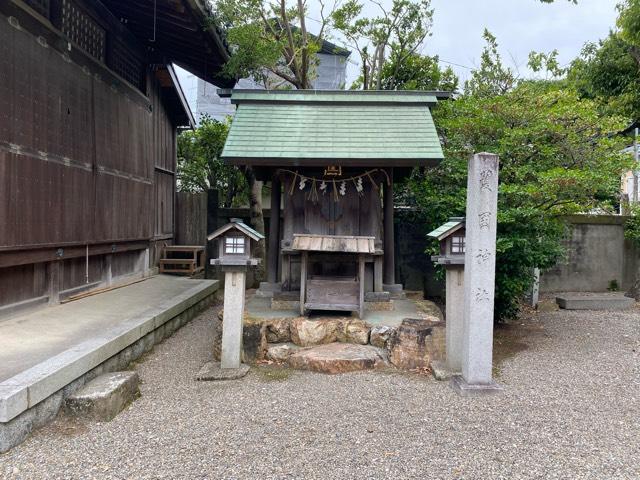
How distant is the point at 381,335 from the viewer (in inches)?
236

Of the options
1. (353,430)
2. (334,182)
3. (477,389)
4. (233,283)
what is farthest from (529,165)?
(353,430)

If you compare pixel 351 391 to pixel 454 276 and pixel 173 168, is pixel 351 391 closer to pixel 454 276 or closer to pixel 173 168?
pixel 454 276

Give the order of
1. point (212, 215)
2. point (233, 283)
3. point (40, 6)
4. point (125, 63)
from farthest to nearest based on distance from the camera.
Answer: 1. point (212, 215)
2. point (125, 63)
3. point (40, 6)
4. point (233, 283)

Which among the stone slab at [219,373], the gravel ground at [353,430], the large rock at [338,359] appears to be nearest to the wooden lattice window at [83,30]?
the gravel ground at [353,430]

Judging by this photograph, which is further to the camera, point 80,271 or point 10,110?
point 80,271

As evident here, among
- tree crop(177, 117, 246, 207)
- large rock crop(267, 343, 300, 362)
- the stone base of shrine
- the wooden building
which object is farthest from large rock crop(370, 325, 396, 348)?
tree crop(177, 117, 246, 207)

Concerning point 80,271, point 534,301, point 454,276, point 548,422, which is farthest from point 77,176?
point 534,301

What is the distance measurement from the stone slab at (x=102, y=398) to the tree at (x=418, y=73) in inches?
415

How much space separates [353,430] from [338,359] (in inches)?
63.9

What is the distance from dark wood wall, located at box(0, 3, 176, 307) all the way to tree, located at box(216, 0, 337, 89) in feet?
8.02

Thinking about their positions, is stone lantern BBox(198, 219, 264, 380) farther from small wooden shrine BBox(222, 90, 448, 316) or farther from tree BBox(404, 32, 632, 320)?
tree BBox(404, 32, 632, 320)

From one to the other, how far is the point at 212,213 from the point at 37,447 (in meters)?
8.44

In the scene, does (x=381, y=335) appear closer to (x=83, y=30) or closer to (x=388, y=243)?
(x=388, y=243)

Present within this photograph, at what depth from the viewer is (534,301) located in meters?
9.73
